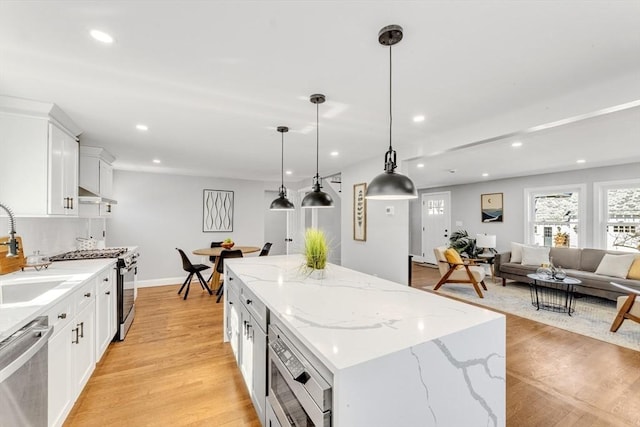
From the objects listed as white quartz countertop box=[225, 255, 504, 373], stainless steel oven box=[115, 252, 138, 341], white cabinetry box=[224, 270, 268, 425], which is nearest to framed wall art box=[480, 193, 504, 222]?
white quartz countertop box=[225, 255, 504, 373]

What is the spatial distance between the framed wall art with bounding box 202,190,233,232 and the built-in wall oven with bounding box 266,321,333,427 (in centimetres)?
508

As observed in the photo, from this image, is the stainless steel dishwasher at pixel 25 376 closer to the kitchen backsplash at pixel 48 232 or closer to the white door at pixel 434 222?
the kitchen backsplash at pixel 48 232

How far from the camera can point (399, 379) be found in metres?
1.06

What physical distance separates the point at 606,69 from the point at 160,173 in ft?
21.3

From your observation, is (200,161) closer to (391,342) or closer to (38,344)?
(38,344)

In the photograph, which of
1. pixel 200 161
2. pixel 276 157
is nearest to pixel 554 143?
pixel 276 157

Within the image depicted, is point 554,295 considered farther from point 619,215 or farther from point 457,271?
point 619,215

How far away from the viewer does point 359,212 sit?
15.7ft

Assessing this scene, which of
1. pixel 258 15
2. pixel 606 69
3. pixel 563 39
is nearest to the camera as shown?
pixel 258 15

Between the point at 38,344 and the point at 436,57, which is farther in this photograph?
the point at 436,57

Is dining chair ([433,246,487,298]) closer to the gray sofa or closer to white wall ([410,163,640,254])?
the gray sofa

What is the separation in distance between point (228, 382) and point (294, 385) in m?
1.50

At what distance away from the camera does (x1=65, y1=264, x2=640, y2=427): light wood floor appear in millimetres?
1954

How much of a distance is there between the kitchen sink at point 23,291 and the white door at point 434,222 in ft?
26.4
